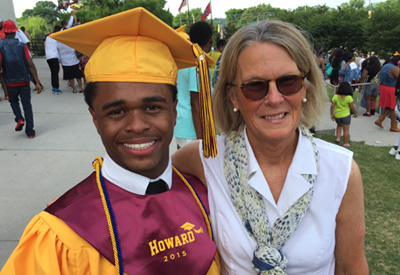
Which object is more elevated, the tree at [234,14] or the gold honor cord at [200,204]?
the tree at [234,14]

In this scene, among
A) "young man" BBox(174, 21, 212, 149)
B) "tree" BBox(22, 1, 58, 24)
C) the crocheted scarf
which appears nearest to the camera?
the crocheted scarf

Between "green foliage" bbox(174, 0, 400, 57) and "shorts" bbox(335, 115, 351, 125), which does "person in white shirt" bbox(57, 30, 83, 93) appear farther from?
"green foliage" bbox(174, 0, 400, 57)

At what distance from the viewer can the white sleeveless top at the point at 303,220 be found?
1505 millimetres

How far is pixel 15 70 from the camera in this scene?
5.50m

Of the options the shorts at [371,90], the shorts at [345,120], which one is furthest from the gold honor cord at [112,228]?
the shorts at [371,90]

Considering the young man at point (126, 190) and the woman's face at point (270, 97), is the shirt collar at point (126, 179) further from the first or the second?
the woman's face at point (270, 97)

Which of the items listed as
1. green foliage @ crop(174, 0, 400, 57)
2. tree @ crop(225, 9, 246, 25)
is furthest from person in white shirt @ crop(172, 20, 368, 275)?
tree @ crop(225, 9, 246, 25)

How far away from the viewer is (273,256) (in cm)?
142

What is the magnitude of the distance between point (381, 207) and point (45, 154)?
189 inches

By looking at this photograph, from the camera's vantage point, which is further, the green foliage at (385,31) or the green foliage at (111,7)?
the green foliage at (111,7)

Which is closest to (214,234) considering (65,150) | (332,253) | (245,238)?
(245,238)

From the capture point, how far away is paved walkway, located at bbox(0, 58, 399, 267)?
363 cm

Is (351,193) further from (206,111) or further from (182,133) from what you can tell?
(182,133)

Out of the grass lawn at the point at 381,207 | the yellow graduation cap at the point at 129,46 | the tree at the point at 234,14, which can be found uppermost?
the tree at the point at 234,14
